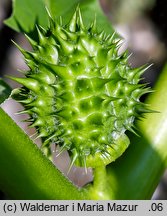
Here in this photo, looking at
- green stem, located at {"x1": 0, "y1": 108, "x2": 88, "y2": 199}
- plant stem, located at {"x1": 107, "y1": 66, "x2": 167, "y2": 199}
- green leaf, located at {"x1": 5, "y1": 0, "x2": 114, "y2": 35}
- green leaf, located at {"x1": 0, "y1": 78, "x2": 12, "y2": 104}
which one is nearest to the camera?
green stem, located at {"x1": 0, "y1": 108, "x2": 88, "y2": 199}

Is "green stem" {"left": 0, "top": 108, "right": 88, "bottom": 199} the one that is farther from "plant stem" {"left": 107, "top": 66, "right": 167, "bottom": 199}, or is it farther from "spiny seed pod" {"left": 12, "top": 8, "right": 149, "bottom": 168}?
"plant stem" {"left": 107, "top": 66, "right": 167, "bottom": 199}

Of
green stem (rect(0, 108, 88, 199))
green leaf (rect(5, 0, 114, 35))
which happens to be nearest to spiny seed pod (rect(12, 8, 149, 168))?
green stem (rect(0, 108, 88, 199))

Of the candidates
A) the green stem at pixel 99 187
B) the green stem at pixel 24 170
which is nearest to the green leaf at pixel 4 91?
the green stem at pixel 24 170

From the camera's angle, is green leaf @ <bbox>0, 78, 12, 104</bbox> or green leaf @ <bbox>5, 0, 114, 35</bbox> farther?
green leaf @ <bbox>5, 0, 114, 35</bbox>

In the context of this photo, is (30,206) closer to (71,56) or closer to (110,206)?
(110,206)

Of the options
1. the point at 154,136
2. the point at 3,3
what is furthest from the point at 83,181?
the point at 3,3

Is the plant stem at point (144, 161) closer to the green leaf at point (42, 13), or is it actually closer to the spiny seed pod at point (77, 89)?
the spiny seed pod at point (77, 89)
